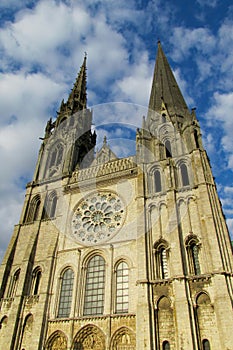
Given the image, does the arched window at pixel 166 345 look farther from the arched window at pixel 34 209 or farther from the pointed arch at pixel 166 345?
the arched window at pixel 34 209

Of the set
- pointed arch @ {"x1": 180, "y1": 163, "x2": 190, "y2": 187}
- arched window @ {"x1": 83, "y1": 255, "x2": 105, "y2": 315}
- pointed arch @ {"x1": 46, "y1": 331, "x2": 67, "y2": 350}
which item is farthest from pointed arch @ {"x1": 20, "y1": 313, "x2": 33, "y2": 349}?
pointed arch @ {"x1": 180, "y1": 163, "x2": 190, "y2": 187}

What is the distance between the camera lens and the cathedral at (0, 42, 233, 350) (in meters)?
13.5

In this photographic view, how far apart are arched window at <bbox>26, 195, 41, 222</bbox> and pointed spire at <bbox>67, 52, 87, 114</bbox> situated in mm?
10881

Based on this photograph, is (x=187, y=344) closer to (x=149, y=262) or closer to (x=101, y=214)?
(x=149, y=262)

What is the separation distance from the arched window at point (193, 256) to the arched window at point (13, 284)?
432 inches

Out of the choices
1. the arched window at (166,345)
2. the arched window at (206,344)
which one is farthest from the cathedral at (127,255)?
the arched window at (206,344)

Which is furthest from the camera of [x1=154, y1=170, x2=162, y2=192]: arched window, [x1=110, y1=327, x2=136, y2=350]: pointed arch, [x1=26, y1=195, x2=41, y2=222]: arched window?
[x1=26, y1=195, x2=41, y2=222]: arched window

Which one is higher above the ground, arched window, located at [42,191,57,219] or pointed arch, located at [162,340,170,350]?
arched window, located at [42,191,57,219]

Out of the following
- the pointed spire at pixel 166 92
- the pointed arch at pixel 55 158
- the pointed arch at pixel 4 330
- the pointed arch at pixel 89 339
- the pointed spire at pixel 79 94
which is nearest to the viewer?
the pointed arch at pixel 89 339

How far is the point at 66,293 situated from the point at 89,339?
117 inches

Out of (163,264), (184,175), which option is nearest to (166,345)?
(163,264)

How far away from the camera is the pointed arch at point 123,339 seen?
13906 millimetres

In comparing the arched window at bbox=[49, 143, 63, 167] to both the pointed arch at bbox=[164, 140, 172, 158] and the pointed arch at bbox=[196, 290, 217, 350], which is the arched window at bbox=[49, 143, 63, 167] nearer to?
the pointed arch at bbox=[164, 140, 172, 158]

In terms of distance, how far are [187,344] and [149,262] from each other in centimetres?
423
